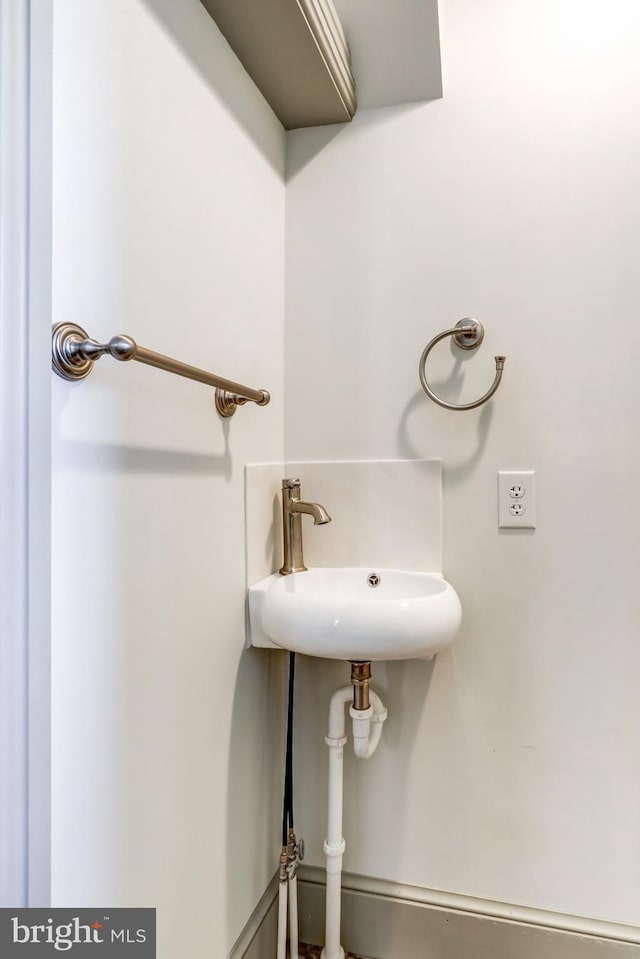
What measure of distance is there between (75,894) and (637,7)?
177 cm

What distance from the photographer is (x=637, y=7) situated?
117 centimetres

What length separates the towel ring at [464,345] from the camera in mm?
1210

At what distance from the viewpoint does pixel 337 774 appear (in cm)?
124

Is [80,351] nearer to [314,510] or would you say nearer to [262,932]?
[314,510]

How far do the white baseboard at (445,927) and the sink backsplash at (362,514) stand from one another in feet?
2.36

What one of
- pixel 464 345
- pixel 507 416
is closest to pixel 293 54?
pixel 464 345

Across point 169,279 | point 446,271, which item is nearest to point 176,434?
point 169,279

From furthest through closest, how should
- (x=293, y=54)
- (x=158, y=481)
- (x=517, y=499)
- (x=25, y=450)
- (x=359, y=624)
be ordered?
1. (x=517, y=499)
2. (x=293, y=54)
3. (x=359, y=624)
4. (x=158, y=481)
5. (x=25, y=450)

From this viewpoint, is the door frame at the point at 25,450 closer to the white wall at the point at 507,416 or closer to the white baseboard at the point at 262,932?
the white baseboard at the point at 262,932

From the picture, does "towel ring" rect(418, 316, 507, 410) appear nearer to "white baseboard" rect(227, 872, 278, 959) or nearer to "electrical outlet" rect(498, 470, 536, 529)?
"electrical outlet" rect(498, 470, 536, 529)

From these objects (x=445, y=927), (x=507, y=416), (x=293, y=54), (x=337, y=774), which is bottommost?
(x=445, y=927)

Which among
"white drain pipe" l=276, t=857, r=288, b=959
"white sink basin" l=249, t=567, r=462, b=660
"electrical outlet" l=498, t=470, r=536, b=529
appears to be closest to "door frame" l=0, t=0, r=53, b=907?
"white sink basin" l=249, t=567, r=462, b=660

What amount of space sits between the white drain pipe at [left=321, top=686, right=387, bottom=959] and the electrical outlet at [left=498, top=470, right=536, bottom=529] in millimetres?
471

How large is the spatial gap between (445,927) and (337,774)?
410 millimetres
